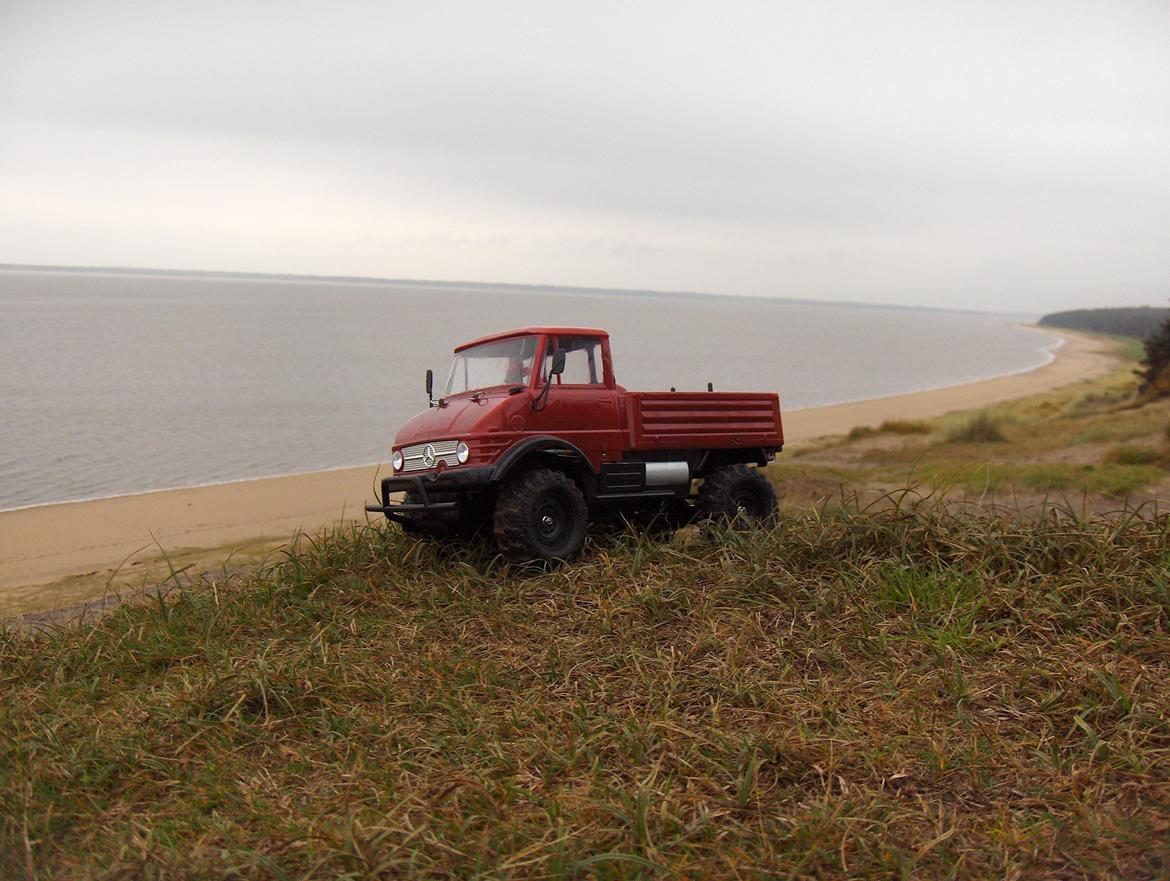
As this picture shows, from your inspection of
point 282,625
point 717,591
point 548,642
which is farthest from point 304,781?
point 717,591

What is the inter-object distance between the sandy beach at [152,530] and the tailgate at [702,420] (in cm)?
300

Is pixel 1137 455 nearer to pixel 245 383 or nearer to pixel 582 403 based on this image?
pixel 582 403

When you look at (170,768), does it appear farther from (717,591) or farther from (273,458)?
(273,458)

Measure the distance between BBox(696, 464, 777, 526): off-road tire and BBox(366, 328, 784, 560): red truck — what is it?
13 mm

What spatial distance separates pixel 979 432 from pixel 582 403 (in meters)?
15.7

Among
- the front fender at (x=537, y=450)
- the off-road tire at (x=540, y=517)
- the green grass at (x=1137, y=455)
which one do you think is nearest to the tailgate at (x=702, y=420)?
the front fender at (x=537, y=450)

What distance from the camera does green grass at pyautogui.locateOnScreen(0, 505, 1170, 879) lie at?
3.82m

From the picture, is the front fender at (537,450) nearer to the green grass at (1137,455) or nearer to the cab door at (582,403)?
the cab door at (582,403)

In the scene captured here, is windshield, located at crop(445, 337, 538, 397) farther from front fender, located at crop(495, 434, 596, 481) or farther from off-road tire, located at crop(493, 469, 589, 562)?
off-road tire, located at crop(493, 469, 589, 562)

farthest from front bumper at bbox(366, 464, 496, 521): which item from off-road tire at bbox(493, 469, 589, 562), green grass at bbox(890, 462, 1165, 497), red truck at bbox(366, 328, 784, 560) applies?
green grass at bbox(890, 462, 1165, 497)

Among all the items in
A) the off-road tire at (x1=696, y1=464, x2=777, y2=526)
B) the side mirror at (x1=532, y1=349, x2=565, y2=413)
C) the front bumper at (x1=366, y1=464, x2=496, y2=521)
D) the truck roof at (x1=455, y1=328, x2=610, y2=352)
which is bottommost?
the off-road tire at (x1=696, y1=464, x2=777, y2=526)

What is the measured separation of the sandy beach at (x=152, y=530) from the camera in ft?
41.4

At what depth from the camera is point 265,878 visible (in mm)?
3697

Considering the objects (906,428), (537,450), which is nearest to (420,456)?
(537,450)
